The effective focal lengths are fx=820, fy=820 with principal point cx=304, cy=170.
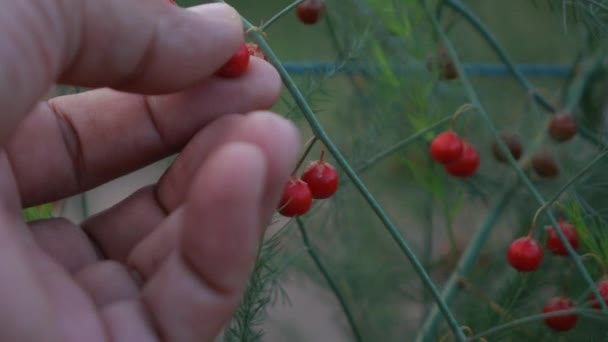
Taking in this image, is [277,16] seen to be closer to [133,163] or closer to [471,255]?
[133,163]

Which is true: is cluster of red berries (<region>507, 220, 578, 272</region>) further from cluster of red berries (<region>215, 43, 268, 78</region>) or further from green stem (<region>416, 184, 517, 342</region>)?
cluster of red berries (<region>215, 43, 268, 78</region>)

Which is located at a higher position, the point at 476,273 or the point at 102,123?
the point at 102,123

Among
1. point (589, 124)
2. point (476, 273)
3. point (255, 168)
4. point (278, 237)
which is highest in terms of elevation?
point (255, 168)

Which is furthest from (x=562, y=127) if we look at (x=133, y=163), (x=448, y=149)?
(x=133, y=163)

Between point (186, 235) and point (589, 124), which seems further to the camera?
point (589, 124)

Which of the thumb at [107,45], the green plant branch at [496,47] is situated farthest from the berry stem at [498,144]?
the thumb at [107,45]

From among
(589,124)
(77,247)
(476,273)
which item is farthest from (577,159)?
(77,247)

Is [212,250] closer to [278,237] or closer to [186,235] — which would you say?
[186,235]
